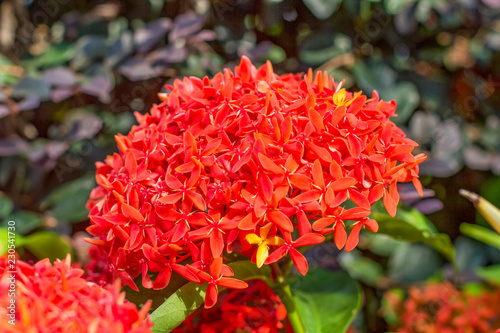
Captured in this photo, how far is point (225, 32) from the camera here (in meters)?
1.35

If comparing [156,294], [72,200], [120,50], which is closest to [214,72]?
[120,50]

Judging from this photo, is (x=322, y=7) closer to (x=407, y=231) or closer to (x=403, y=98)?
(x=403, y=98)

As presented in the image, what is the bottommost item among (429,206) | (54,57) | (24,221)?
(24,221)

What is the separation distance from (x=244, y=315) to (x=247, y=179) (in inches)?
9.7

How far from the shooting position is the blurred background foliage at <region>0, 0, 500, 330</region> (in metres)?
1.24

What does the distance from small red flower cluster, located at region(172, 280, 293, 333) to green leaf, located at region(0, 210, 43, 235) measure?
0.65 meters

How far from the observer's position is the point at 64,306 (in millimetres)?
561

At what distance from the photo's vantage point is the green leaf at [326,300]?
0.77 metres

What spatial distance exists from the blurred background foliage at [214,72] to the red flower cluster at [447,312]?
12 centimetres

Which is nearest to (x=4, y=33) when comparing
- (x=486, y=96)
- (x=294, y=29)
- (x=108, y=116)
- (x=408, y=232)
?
(x=108, y=116)

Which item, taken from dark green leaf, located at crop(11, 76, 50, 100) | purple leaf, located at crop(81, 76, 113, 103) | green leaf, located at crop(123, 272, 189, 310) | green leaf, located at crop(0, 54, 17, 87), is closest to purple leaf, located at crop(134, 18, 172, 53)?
purple leaf, located at crop(81, 76, 113, 103)

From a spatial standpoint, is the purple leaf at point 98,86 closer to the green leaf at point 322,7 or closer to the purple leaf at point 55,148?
the purple leaf at point 55,148

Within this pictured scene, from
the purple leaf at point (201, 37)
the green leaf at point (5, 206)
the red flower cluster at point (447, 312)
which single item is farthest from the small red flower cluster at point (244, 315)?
the green leaf at point (5, 206)

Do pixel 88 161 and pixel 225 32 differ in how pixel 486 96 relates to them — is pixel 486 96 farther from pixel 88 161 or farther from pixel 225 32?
pixel 88 161
